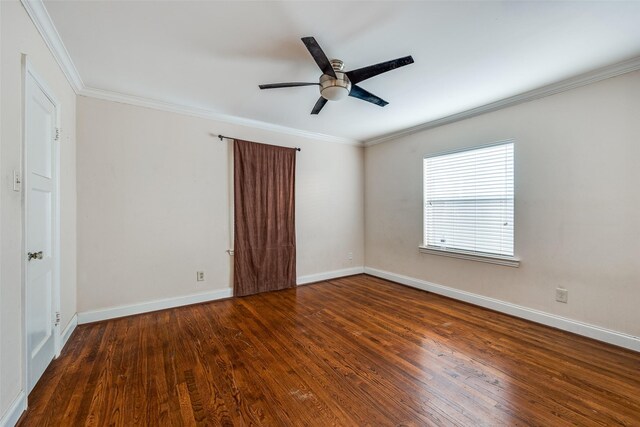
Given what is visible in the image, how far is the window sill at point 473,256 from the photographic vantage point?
10.1ft

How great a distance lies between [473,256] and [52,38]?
182 inches

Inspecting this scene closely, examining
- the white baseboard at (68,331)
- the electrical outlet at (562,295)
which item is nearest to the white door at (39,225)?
the white baseboard at (68,331)

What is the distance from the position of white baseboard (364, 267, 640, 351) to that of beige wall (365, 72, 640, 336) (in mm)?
59

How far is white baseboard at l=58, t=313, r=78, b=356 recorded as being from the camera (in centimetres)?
233

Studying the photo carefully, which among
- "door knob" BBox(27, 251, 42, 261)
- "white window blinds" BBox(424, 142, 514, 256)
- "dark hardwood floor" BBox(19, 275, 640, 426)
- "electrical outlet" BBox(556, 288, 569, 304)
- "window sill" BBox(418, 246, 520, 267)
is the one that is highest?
"white window blinds" BBox(424, 142, 514, 256)

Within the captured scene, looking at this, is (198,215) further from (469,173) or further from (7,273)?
(469,173)

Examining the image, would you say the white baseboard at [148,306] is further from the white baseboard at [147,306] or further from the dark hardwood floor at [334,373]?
the dark hardwood floor at [334,373]

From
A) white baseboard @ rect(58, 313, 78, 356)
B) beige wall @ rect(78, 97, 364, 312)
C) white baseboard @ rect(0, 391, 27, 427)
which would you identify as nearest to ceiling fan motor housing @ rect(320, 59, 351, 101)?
beige wall @ rect(78, 97, 364, 312)

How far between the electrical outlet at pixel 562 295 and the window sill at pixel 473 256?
1.36ft

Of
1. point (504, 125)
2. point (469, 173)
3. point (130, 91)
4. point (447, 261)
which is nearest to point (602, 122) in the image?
point (504, 125)

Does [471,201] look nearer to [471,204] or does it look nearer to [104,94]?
[471,204]

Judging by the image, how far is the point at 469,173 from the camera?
138 inches

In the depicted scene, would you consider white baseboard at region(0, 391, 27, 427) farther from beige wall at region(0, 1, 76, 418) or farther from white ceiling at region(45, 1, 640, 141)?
white ceiling at region(45, 1, 640, 141)

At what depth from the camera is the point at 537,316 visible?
2861 mm
